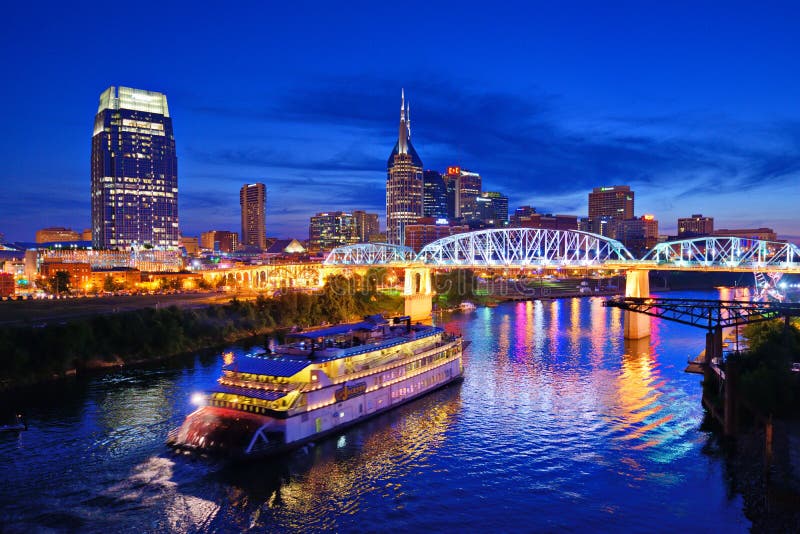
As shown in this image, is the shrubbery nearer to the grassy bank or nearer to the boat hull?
the boat hull

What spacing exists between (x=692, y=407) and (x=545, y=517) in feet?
62.9

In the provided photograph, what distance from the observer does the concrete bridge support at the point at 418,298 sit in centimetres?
10062

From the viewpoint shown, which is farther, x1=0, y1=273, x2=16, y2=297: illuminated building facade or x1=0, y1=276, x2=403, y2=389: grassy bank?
x1=0, y1=273, x2=16, y2=297: illuminated building facade

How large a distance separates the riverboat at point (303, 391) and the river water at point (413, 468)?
1.06 metres

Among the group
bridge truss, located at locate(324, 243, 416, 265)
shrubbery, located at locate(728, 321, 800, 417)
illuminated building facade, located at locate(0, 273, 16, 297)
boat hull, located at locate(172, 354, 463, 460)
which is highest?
bridge truss, located at locate(324, 243, 416, 265)

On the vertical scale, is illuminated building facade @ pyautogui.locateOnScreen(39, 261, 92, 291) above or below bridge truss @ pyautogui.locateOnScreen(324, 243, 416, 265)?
below

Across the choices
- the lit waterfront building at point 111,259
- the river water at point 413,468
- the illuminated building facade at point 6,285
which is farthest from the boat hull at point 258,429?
the lit waterfront building at point 111,259

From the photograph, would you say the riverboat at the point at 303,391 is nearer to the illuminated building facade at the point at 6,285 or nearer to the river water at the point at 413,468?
the river water at the point at 413,468

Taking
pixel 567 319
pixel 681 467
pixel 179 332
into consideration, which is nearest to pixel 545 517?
pixel 681 467

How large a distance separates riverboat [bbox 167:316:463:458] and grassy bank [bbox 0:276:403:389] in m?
20.0

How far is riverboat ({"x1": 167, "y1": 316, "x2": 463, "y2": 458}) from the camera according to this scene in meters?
30.4

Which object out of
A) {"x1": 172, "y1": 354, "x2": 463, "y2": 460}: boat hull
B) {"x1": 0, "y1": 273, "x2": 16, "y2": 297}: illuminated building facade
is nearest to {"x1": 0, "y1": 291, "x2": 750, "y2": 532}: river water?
{"x1": 172, "y1": 354, "x2": 463, "y2": 460}: boat hull

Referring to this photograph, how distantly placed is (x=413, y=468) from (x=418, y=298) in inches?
2937

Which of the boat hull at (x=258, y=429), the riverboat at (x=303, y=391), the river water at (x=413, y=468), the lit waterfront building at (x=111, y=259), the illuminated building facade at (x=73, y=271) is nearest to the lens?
the river water at (x=413, y=468)
